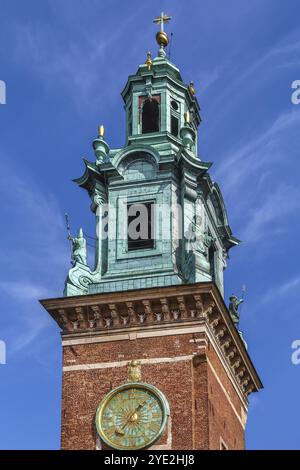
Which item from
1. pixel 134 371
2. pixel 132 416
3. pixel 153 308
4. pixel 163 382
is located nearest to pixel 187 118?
pixel 153 308

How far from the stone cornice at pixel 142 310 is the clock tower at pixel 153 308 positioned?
0.03 metres

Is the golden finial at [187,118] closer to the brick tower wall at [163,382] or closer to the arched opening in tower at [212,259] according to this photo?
the arched opening in tower at [212,259]

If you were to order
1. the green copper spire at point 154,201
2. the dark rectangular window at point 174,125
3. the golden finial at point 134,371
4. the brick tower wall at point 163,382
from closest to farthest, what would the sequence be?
1. the brick tower wall at point 163,382
2. the golden finial at point 134,371
3. the green copper spire at point 154,201
4. the dark rectangular window at point 174,125

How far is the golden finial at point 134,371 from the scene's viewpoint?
4359cm

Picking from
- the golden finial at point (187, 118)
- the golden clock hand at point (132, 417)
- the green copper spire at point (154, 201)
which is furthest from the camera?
the golden finial at point (187, 118)

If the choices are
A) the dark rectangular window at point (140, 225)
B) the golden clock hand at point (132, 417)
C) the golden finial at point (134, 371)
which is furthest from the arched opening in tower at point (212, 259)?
the golden clock hand at point (132, 417)

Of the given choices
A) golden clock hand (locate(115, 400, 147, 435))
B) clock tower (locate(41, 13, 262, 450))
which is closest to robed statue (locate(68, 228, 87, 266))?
clock tower (locate(41, 13, 262, 450))

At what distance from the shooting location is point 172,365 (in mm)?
43625

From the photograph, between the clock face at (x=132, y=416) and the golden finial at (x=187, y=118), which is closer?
the clock face at (x=132, y=416)

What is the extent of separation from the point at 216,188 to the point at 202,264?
18.5ft

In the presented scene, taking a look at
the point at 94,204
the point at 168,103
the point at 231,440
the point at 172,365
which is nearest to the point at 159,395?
the point at 172,365

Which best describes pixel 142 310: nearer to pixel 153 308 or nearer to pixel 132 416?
pixel 153 308
